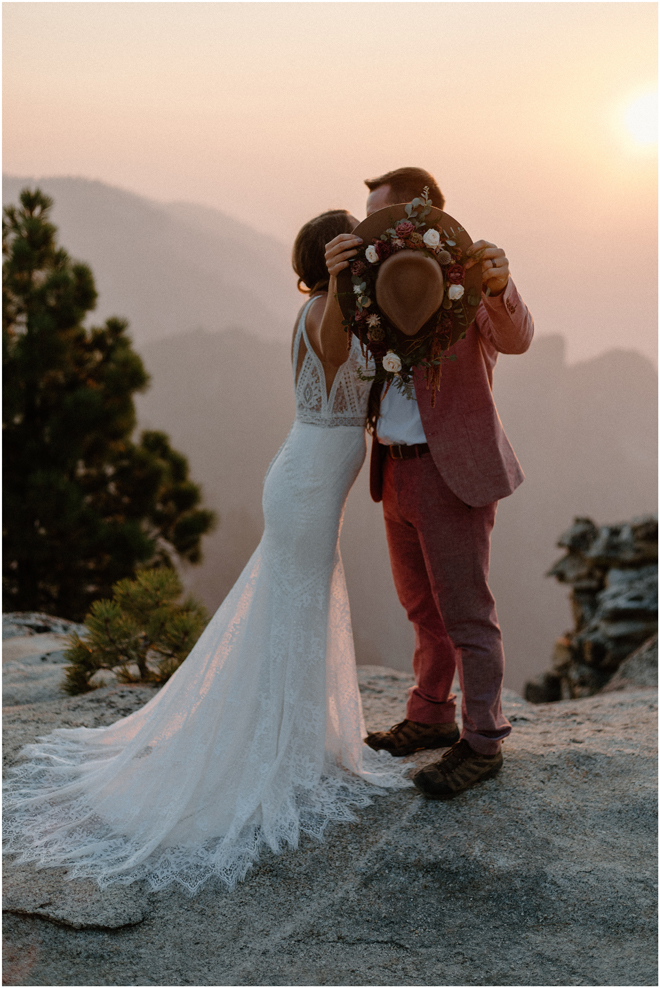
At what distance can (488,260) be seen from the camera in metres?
1.94

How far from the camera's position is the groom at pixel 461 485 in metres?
2.22

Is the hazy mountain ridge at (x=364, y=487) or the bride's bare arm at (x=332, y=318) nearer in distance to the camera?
the bride's bare arm at (x=332, y=318)

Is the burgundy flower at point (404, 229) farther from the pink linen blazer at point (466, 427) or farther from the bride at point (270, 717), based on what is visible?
the pink linen blazer at point (466, 427)

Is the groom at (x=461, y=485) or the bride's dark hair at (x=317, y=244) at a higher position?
the bride's dark hair at (x=317, y=244)

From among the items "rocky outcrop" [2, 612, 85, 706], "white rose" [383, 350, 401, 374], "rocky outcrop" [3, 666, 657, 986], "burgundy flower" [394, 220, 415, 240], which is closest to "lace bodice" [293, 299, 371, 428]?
"white rose" [383, 350, 401, 374]

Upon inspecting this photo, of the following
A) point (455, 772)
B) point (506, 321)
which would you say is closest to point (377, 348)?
point (506, 321)

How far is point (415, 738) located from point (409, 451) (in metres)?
1.11

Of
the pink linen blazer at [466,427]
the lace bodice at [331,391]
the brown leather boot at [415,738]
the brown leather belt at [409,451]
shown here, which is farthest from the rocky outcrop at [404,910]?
the lace bodice at [331,391]

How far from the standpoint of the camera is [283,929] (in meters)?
1.91

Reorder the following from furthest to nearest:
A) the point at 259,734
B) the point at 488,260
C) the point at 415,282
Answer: the point at 259,734
the point at 488,260
the point at 415,282

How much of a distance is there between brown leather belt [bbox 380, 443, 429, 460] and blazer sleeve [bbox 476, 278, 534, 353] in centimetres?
39

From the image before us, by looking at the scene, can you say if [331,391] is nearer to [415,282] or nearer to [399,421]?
[399,421]

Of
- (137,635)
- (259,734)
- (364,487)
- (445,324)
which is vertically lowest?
(259,734)

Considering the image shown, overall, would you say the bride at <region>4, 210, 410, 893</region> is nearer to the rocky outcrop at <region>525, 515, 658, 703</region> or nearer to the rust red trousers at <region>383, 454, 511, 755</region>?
the rust red trousers at <region>383, 454, 511, 755</region>
